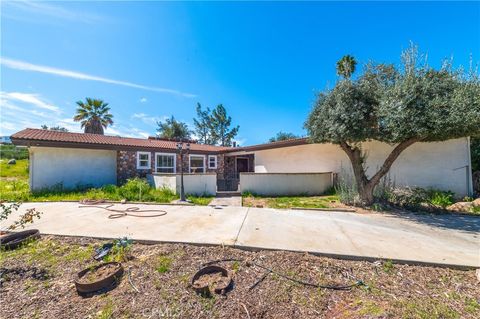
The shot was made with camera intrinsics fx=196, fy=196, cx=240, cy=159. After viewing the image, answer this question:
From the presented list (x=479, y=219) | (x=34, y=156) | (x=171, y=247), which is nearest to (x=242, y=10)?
(x=171, y=247)

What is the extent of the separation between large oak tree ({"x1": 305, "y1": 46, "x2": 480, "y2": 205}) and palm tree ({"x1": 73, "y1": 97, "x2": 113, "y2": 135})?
19.9 metres

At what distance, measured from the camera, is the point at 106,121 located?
1964cm

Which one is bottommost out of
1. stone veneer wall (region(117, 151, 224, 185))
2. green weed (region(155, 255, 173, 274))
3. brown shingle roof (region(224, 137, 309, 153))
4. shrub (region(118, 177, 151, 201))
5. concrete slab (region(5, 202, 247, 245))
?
green weed (region(155, 255, 173, 274))

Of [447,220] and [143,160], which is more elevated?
[143,160]

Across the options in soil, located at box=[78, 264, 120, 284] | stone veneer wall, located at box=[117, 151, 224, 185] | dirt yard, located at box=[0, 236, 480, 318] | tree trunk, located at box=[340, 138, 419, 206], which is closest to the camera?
dirt yard, located at box=[0, 236, 480, 318]

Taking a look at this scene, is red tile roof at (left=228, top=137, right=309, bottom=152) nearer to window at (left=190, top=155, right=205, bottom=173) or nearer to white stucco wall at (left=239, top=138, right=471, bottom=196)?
white stucco wall at (left=239, top=138, right=471, bottom=196)

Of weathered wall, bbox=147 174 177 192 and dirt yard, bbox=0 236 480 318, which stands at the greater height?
weathered wall, bbox=147 174 177 192

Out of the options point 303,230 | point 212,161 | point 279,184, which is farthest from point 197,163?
point 303,230

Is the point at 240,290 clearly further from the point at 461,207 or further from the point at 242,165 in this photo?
the point at 242,165

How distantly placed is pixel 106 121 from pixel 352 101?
21604 millimetres

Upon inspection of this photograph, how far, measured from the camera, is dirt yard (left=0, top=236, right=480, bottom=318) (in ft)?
7.21

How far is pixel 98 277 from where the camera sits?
268 centimetres

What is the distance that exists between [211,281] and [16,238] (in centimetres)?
425

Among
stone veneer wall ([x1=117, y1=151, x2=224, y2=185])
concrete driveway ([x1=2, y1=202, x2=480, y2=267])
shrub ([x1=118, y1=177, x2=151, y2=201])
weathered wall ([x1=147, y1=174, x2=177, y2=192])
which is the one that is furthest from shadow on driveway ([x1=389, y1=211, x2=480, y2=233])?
stone veneer wall ([x1=117, y1=151, x2=224, y2=185])
